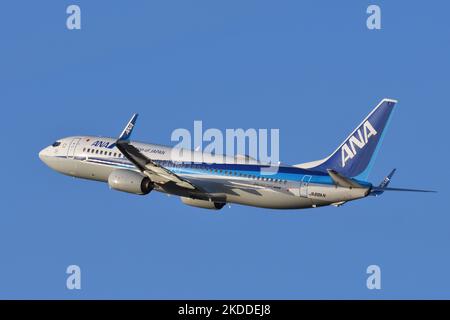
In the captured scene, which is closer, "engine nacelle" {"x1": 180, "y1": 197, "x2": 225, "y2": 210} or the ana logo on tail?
the ana logo on tail

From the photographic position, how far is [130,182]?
290 ft

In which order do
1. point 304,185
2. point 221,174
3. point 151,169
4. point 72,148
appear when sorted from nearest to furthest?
1. point 304,185
2. point 151,169
3. point 221,174
4. point 72,148

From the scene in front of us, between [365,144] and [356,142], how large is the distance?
791mm

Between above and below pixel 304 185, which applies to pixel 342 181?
below

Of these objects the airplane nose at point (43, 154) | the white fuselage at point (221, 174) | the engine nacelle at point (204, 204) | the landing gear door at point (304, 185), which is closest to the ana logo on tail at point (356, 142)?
the white fuselage at point (221, 174)

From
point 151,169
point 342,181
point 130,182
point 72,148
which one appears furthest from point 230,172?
point 72,148

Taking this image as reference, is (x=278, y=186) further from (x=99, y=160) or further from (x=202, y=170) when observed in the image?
(x=99, y=160)

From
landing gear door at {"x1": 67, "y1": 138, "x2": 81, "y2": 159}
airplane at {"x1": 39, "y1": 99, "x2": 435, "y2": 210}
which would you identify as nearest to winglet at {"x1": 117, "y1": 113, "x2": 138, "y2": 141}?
airplane at {"x1": 39, "y1": 99, "x2": 435, "y2": 210}

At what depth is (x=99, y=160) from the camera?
94.0 m

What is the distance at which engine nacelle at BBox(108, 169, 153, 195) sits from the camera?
290 ft

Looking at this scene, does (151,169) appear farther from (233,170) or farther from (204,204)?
(233,170)

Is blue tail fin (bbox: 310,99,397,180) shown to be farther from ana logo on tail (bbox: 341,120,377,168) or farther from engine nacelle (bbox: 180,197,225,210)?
engine nacelle (bbox: 180,197,225,210)

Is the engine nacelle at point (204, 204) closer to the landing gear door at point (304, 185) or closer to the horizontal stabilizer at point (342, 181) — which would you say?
the landing gear door at point (304, 185)

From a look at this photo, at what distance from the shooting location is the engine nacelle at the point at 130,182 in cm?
8850
